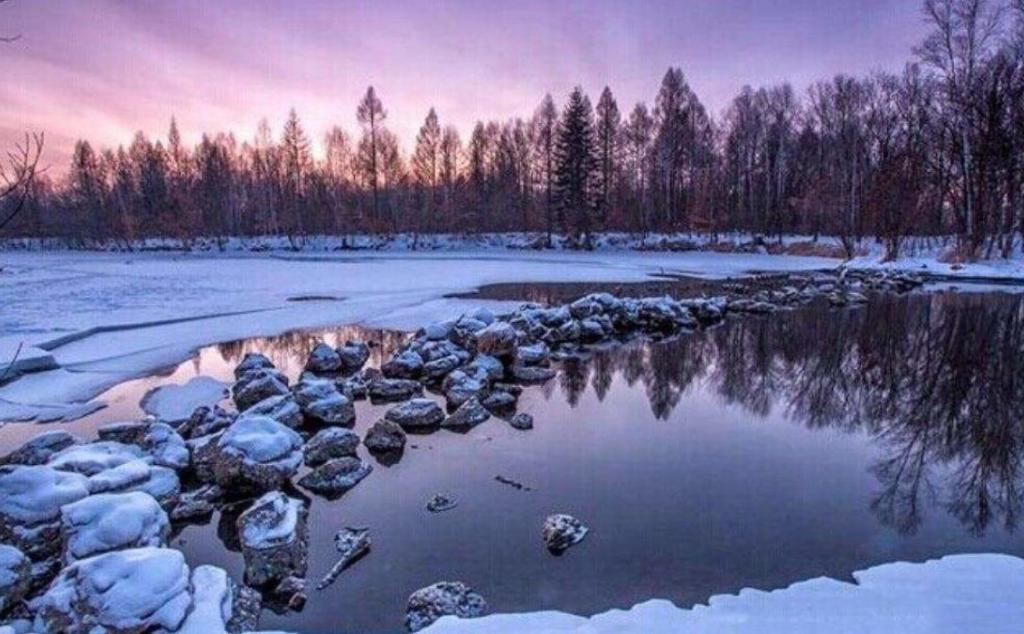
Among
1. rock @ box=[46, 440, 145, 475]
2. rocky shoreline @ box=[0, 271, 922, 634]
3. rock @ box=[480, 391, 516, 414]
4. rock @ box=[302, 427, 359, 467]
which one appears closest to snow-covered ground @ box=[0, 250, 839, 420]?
rocky shoreline @ box=[0, 271, 922, 634]

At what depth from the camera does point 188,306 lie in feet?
47.7

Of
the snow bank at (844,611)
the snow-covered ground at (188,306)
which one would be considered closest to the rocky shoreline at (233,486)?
the snow bank at (844,611)

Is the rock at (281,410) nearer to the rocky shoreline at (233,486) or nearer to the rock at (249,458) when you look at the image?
the rocky shoreline at (233,486)

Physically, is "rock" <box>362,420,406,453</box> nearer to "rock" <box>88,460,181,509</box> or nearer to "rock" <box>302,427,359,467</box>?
"rock" <box>302,427,359,467</box>

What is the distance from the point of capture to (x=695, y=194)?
43000 mm

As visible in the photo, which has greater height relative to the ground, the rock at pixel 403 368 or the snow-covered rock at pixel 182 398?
the rock at pixel 403 368

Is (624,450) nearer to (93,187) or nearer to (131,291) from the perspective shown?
(131,291)

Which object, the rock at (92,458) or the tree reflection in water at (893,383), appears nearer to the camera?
the rock at (92,458)

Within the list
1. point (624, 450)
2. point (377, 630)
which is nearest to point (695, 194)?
point (624, 450)

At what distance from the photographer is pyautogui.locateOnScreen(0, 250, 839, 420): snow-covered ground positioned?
858 centimetres

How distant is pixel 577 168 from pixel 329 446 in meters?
34.7

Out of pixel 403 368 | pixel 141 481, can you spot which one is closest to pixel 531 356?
pixel 403 368

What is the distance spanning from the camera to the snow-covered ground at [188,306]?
8.58 meters

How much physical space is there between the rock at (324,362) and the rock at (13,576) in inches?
226
